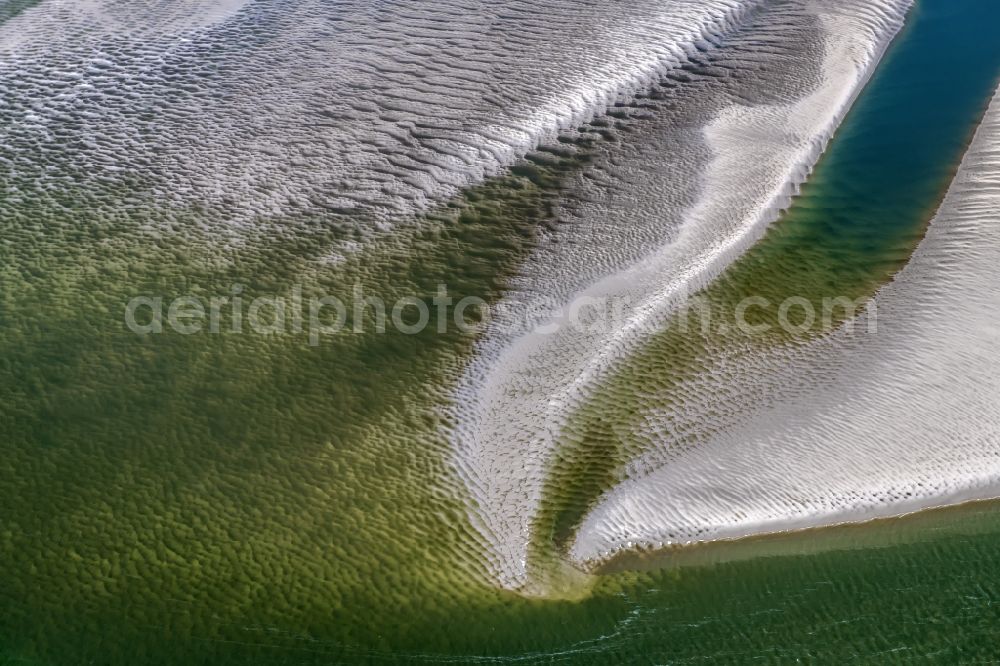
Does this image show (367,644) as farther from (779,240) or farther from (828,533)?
(779,240)

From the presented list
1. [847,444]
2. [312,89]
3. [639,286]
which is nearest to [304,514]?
[639,286]

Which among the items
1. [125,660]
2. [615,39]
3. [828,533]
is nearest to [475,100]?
[615,39]

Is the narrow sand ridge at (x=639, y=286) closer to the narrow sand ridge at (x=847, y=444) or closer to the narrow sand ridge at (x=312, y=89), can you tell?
the narrow sand ridge at (x=847, y=444)

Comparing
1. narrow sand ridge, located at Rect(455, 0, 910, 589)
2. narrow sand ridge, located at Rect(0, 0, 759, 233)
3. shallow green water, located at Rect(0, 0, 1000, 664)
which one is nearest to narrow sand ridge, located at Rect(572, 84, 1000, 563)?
shallow green water, located at Rect(0, 0, 1000, 664)

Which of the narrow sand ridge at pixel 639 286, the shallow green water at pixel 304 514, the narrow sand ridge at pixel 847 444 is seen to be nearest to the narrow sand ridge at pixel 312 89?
the shallow green water at pixel 304 514

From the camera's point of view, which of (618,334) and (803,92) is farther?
(803,92)

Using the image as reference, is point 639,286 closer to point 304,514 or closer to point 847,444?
point 847,444

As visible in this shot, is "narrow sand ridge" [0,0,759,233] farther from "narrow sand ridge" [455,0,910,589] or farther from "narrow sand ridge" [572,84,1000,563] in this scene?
"narrow sand ridge" [572,84,1000,563]
